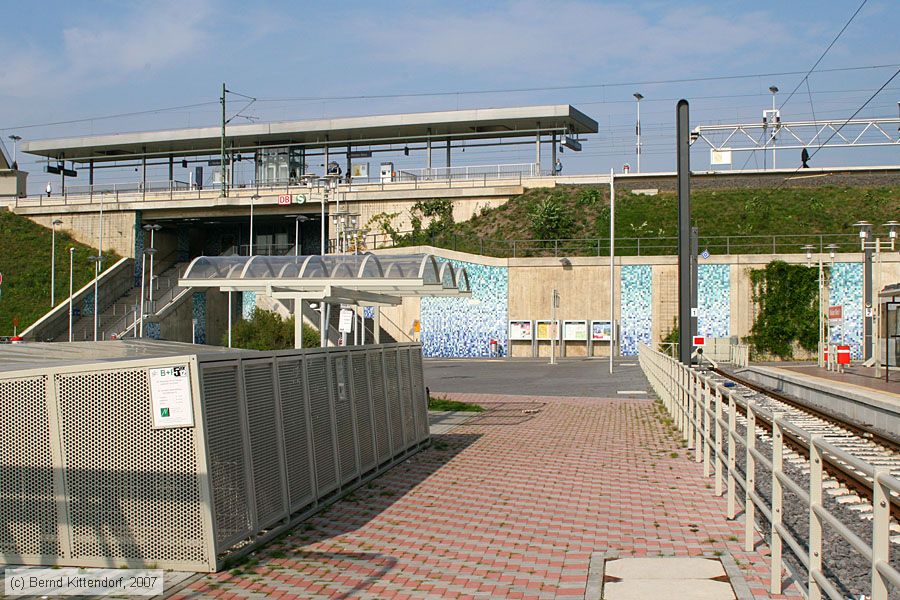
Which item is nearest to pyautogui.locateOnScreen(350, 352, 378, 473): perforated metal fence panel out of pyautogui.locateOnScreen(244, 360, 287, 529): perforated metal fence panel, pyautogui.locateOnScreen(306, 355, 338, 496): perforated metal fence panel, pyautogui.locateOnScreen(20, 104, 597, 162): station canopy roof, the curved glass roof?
pyautogui.locateOnScreen(306, 355, 338, 496): perforated metal fence panel

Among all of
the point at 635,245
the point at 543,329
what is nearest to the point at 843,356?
the point at 543,329

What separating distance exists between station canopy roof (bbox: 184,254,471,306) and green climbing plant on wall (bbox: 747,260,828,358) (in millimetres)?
38480

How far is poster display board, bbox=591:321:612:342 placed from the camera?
5241 cm

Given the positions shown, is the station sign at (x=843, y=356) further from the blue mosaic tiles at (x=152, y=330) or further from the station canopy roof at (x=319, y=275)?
the blue mosaic tiles at (x=152, y=330)

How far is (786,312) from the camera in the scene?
50.5 meters

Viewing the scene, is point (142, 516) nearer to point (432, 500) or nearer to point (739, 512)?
point (432, 500)

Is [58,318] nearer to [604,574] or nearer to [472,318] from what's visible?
[472,318]

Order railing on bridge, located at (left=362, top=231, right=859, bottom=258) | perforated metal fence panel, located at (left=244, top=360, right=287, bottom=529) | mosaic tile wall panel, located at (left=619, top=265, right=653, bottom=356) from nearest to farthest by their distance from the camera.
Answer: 1. perforated metal fence panel, located at (left=244, top=360, right=287, bottom=529)
2. mosaic tile wall panel, located at (left=619, top=265, right=653, bottom=356)
3. railing on bridge, located at (left=362, top=231, right=859, bottom=258)

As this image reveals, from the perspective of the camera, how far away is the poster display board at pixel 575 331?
52.4 meters

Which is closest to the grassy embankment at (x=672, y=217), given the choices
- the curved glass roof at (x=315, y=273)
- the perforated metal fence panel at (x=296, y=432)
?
the curved glass roof at (x=315, y=273)

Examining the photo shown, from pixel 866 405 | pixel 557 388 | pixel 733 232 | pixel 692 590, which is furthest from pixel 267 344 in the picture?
pixel 733 232

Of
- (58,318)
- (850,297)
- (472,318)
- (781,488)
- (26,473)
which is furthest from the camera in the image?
(58,318)

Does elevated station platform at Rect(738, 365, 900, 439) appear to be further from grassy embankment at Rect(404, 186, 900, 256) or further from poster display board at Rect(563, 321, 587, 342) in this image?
grassy embankment at Rect(404, 186, 900, 256)

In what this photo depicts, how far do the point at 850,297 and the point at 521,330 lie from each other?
16.6 metres
